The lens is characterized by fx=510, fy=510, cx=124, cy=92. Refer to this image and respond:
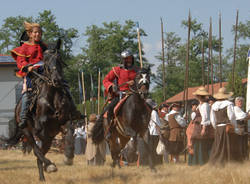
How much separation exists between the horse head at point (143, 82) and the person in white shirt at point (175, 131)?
5882 mm

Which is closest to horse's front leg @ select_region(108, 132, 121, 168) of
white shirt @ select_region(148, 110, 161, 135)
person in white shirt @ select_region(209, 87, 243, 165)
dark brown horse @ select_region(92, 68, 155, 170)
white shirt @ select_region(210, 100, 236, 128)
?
dark brown horse @ select_region(92, 68, 155, 170)

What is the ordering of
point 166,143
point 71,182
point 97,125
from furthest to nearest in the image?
1. point 166,143
2. point 97,125
3. point 71,182

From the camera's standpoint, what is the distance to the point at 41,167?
954 cm

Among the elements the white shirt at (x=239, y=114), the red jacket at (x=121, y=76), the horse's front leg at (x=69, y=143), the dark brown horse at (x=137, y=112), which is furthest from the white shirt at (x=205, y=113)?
the horse's front leg at (x=69, y=143)

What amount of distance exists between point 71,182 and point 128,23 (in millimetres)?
56602

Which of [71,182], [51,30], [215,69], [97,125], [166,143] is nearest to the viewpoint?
[71,182]

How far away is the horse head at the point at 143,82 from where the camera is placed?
1091cm

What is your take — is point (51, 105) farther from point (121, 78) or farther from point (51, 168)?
point (121, 78)

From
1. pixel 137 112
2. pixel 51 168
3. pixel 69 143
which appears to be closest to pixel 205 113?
pixel 137 112

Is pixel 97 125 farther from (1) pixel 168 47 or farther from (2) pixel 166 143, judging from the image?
(1) pixel 168 47

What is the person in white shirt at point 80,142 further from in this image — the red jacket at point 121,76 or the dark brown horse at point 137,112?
the dark brown horse at point 137,112

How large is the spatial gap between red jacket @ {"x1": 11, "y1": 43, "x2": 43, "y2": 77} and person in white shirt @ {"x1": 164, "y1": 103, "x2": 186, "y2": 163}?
24.6 feet

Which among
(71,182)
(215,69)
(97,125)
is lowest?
(71,182)

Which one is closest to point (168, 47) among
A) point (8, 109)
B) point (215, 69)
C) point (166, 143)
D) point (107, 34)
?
point (215, 69)
